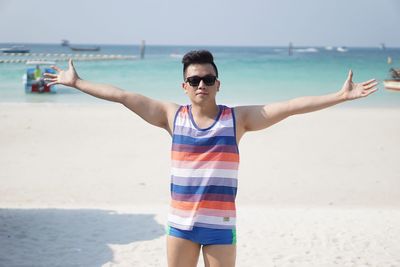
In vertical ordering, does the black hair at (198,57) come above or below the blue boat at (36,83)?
below

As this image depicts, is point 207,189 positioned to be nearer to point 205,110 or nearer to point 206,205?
point 206,205

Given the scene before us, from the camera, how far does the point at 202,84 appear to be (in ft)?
8.72

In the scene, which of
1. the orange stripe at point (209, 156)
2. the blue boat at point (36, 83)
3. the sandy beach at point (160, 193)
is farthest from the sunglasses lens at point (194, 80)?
the blue boat at point (36, 83)

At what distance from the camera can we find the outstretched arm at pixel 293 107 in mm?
2680

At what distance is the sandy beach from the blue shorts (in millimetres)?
2624

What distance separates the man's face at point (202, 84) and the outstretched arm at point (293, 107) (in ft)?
0.61

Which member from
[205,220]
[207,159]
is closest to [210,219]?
[205,220]

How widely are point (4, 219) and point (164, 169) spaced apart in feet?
13.9

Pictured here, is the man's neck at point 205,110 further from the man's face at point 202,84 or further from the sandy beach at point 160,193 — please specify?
the sandy beach at point 160,193

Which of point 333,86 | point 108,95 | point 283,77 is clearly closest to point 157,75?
point 283,77

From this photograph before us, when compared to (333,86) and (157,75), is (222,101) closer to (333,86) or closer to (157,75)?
(333,86)

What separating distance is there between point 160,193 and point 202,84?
6.06 m

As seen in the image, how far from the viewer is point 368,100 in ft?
79.8

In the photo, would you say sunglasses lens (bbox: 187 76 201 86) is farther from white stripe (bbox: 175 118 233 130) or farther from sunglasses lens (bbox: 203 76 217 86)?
white stripe (bbox: 175 118 233 130)
